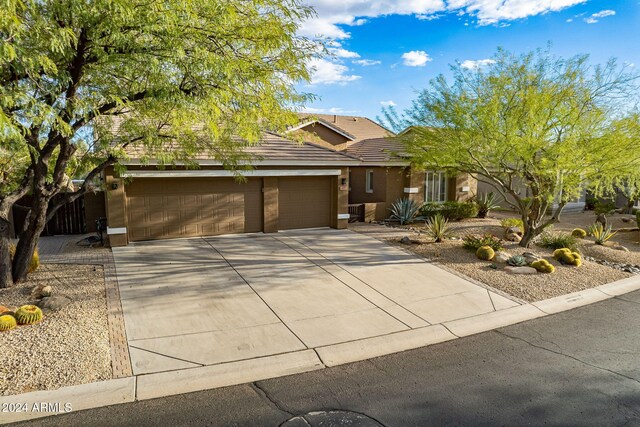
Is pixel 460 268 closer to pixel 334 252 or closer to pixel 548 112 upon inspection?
pixel 334 252

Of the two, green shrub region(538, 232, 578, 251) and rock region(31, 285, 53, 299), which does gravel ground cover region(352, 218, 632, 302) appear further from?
rock region(31, 285, 53, 299)

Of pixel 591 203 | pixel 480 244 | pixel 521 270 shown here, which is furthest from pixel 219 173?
pixel 591 203

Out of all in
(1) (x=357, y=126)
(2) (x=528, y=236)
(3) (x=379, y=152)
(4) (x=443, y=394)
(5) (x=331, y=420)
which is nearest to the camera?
(5) (x=331, y=420)

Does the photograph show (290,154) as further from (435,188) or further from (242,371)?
(242,371)

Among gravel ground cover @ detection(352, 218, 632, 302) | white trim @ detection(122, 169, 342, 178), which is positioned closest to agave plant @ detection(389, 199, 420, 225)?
gravel ground cover @ detection(352, 218, 632, 302)

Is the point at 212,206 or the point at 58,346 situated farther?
the point at 212,206

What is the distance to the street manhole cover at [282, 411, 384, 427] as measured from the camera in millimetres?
4465

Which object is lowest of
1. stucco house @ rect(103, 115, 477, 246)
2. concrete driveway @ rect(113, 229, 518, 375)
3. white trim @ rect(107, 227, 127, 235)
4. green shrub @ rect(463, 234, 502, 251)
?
concrete driveway @ rect(113, 229, 518, 375)

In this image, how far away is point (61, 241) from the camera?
13.8 metres

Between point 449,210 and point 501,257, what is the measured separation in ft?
25.2

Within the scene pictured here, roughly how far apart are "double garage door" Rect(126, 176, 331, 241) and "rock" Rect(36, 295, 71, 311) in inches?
238

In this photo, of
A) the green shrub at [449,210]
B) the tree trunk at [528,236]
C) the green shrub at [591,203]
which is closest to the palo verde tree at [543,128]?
the tree trunk at [528,236]

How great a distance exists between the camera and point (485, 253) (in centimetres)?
1169

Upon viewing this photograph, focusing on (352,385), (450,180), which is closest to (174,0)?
(352,385)
